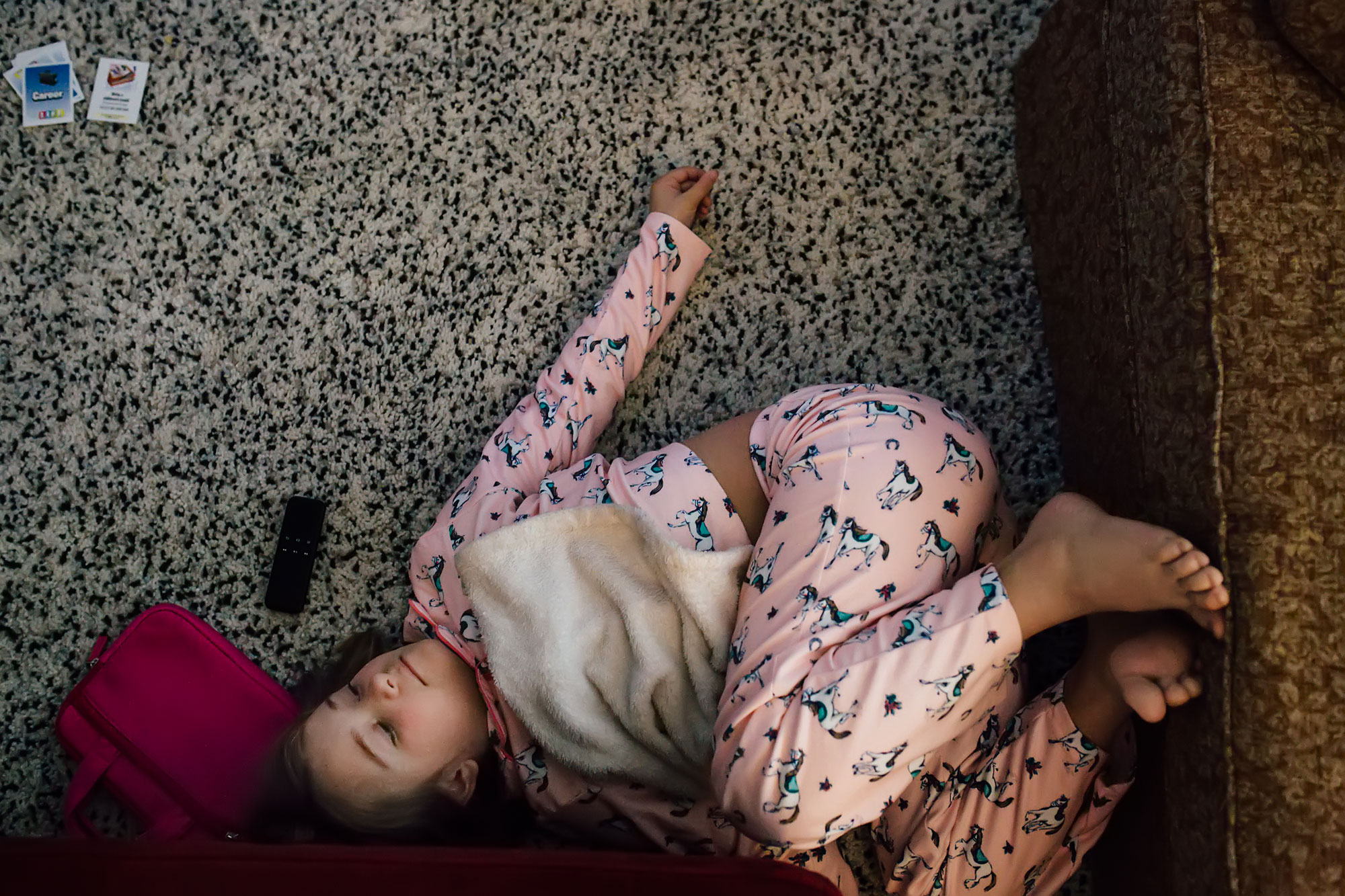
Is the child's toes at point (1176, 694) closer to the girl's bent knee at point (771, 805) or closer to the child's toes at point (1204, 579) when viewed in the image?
the child's toes at point (1204, 579)

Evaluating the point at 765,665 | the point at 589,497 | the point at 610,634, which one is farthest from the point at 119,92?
the point at 765,665

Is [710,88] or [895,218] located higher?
[710,88]

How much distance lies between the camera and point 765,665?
2.73 feet

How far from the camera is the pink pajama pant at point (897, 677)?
0.79 meters

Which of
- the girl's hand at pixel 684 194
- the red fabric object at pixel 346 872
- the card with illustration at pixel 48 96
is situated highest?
the girl's hand at pixel 684 194

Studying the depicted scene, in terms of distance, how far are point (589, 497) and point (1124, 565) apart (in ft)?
1.79

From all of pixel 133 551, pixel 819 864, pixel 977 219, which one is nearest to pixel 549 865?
pixel 819 864

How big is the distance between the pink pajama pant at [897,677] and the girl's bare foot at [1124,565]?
0.07 metres

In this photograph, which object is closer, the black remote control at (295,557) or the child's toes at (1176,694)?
the child's toes at (1176,694)

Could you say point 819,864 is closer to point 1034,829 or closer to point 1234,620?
point 1034,829

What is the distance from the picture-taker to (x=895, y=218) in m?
1.14

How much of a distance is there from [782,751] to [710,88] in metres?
0.85

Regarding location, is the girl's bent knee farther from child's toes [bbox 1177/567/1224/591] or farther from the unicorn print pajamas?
child's toes [bbox 1177/567/1224/591]

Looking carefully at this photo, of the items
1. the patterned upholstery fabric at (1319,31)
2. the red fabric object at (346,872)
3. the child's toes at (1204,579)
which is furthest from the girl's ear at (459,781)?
the patterned upholstery fabric at (1319,31)
